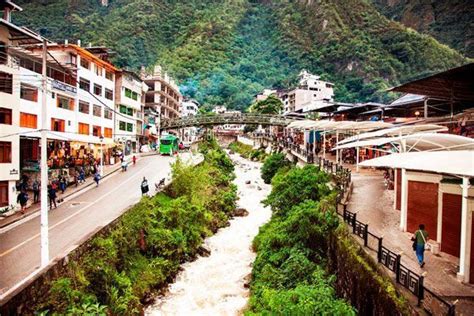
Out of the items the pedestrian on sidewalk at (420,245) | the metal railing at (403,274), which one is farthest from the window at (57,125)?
the pedestrian on sidewalk at (420,245)

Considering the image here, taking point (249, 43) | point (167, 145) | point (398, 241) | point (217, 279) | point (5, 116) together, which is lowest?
point (217, 279)

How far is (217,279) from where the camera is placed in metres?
20.3

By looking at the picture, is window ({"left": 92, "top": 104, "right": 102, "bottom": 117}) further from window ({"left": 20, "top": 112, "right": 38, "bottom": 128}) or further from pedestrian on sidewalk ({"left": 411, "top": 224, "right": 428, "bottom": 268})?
pedestrian on sidewalk ({"left": 411, "top": 224, "right": 428, "bottom": 268})

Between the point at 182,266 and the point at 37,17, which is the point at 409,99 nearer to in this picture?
the point at 182,266

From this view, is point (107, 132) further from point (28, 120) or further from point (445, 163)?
point (445, 163)

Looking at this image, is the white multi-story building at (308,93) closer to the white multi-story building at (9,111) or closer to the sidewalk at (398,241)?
the sidewalk at (398,241)

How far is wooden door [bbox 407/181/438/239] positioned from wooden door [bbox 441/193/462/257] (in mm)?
967

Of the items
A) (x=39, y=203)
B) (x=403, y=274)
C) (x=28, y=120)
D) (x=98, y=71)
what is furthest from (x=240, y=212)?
(x=98, y=71)

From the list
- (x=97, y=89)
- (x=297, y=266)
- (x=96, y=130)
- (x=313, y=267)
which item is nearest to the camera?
(x=313, y=267)

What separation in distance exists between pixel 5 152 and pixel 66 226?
837cm

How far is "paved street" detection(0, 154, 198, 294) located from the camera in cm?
1419

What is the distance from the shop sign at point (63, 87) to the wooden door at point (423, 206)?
32077 mm

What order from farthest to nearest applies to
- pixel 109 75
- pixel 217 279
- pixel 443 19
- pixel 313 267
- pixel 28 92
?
pixel 443 19
pixel 109 75
pixel 28 92
pixel 217 279
pixel 313 267

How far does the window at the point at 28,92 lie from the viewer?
27000 millimetres
